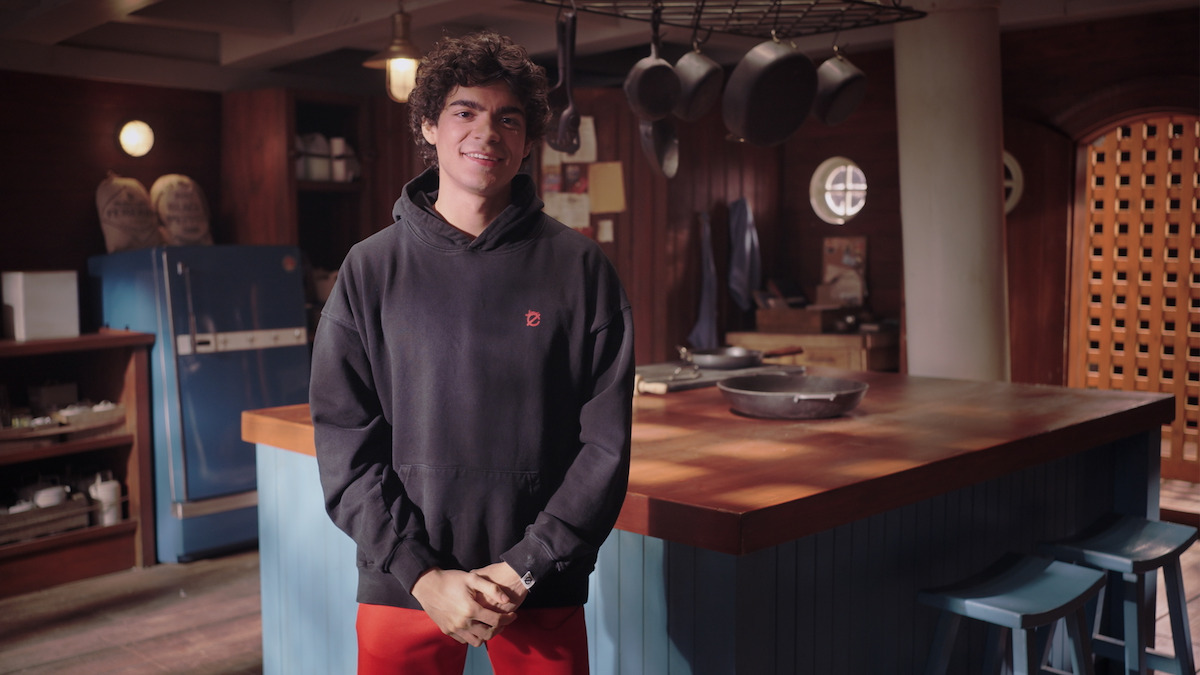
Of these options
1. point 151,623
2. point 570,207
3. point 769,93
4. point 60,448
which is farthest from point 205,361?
point 769,93

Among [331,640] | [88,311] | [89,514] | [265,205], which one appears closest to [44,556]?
[89,514]

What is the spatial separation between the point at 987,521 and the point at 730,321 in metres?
3.64

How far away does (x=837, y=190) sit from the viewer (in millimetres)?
6566

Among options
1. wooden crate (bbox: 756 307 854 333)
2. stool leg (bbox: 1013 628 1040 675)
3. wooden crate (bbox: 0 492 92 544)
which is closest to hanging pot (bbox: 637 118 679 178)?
stool leg (bbox: 1013 628 1040 675)

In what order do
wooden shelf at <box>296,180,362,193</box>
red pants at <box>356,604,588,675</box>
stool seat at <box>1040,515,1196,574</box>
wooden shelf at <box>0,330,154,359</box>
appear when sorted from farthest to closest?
wooden shelf at <box>296,180,362,193</box>
wooden shelf at <box>0,330,154,359</box>
stool seat at <box>1040,515,1196,574</box>
red pants at <box>356,604,588,675</box>

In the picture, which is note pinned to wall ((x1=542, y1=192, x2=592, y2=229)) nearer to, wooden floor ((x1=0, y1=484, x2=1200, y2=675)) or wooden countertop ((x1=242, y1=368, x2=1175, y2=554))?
wooden floor ((x1=0, y1=484, x2=1200, y2=675))

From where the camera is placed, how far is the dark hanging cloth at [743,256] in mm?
6281

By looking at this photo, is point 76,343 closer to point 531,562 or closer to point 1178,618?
point 531,562

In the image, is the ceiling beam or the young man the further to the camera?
the ceiling beam

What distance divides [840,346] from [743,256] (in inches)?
33.9

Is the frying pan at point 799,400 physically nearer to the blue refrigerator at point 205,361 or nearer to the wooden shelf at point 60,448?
the blue refrigerator at point 205,361

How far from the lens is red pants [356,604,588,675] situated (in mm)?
1651

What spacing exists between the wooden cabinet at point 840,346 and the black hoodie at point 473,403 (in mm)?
4133

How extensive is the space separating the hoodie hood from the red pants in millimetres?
573
